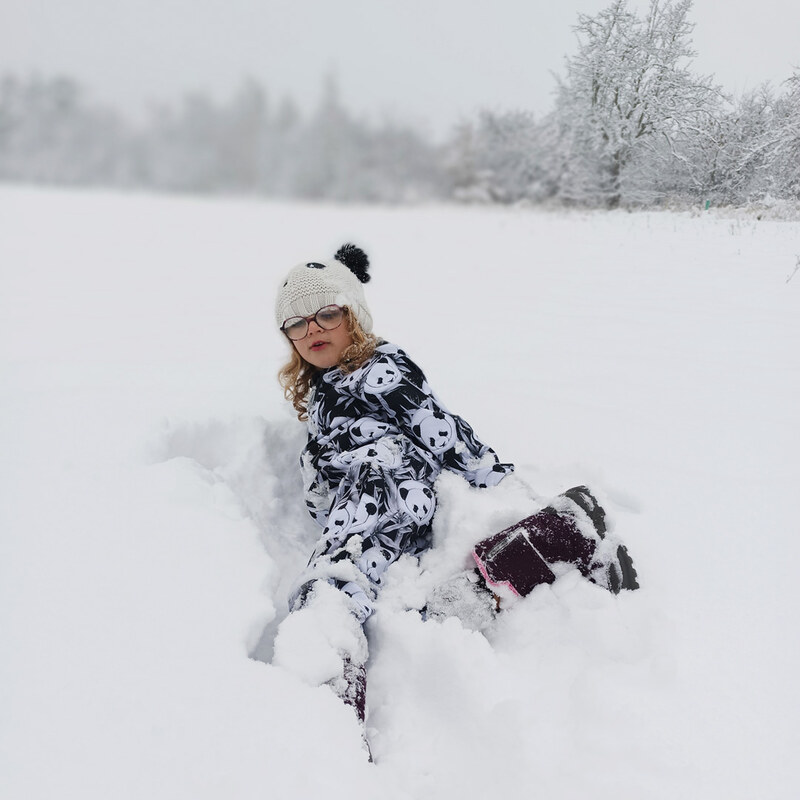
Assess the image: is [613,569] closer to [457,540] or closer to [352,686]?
[457,540]

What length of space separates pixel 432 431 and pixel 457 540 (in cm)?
32

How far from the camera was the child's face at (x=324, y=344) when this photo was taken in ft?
5.44

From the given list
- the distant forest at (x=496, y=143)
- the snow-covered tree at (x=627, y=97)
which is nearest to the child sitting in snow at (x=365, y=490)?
the distant forest at (x=496, y=143)

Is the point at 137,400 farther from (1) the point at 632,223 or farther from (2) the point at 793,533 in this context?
(2) the point at 793,533

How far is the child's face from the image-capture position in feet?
5.44

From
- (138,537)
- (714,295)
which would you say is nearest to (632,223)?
(714,295)

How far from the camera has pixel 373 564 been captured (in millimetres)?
1324

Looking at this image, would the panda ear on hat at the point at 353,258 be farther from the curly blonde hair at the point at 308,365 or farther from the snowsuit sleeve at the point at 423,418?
the snowsuit sleeve at the point at 423,418

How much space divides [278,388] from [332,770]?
4.74 ft

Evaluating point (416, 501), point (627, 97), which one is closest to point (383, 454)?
point (416, 501)

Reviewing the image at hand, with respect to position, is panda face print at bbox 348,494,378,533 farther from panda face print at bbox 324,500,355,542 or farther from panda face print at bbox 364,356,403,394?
panda face print at bbox 364,356,403,394

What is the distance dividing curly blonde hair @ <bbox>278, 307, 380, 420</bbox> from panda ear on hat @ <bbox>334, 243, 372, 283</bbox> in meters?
0.22

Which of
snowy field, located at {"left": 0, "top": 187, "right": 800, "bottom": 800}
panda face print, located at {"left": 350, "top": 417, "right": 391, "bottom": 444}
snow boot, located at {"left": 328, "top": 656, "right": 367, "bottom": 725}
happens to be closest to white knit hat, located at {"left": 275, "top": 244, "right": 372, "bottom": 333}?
panda face print, located at {"left": 350, "top": 417, "right": 391, "bottom": 444}

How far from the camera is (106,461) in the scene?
1499mm
